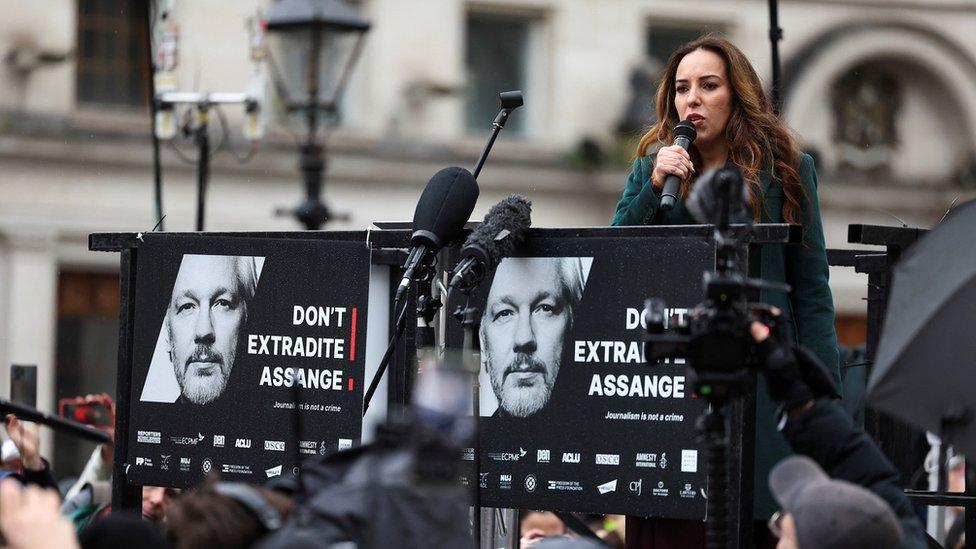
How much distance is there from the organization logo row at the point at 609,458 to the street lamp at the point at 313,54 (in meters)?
6.84

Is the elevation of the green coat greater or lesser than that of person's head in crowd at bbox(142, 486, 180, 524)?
greater

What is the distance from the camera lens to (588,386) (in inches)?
227

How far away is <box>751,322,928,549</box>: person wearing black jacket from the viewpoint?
4.52 metres

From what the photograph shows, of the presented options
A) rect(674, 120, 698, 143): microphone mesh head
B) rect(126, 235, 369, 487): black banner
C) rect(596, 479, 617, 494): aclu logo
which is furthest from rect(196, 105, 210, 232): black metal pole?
rect(596, 479, 617, 494): aclu logo

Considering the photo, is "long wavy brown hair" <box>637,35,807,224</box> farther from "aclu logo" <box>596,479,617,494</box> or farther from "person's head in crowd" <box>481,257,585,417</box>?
"aclu logo" <box>596,479,617,494</box>

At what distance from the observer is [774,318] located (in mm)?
4746

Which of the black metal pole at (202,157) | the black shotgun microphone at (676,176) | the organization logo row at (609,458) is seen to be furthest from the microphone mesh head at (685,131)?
the black metal pole at (202,157)

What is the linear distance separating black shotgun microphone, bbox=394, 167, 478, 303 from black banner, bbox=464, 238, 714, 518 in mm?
204

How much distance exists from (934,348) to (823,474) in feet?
2.18

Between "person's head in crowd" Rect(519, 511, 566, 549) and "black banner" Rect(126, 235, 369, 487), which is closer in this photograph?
"black banner" Rect(126, 235, 369, 487)

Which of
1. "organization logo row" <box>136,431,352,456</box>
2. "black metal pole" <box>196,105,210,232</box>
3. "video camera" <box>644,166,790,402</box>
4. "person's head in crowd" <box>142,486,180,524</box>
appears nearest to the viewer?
"video camera" <box>644,166,790,402</box>

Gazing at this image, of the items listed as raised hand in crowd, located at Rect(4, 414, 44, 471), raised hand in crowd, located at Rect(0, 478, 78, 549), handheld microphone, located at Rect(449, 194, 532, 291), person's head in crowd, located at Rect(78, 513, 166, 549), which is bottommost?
raised hand in crowd, located at Rect(4, 414, 44, 471)

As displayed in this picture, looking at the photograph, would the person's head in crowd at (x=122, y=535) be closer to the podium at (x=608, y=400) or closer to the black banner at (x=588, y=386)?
the podium at (x=608, y=400)

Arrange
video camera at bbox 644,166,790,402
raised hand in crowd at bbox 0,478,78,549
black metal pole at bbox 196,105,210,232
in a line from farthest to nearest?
black metal pole at bbox 196,105,210,232
video camera at bbox 644,166,790,402
raised hand in crowd at bbox 0,478,78,549
